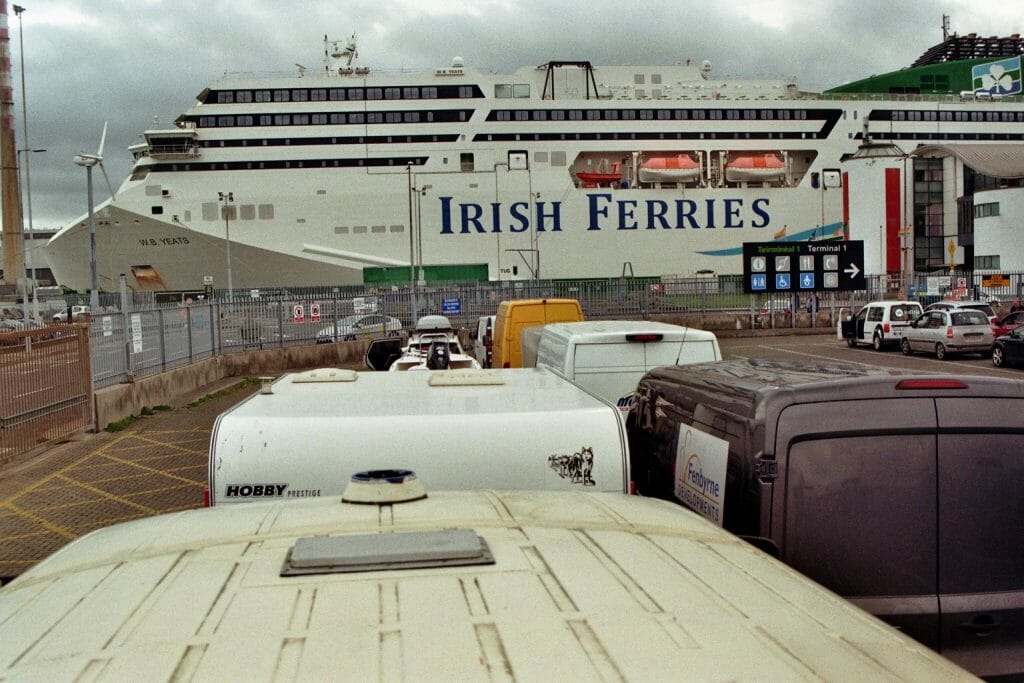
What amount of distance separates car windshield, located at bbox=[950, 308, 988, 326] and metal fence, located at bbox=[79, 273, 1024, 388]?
13314 millimetres

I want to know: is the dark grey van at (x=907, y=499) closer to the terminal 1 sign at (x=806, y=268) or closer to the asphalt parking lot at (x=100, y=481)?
the asphalt parking lot at (x=100, y=481)

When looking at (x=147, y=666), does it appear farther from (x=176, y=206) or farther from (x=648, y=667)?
(x=176, y=206)

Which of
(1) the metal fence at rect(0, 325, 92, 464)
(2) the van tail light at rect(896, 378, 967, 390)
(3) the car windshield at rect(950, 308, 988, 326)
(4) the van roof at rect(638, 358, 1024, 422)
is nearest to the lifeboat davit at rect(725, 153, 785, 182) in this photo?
(3) the car windshield at rect(950, 308, 988, 326)

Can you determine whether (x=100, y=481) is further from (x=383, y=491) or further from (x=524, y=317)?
(x=383, y=491)

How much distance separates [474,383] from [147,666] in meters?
3.71

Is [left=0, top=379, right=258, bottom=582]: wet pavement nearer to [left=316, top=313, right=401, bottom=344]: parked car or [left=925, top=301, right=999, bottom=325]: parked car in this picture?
[left=316, top=313, right=401, bottom=344]: parked car

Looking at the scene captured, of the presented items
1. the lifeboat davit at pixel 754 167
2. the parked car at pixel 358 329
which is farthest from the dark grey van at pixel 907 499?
the lifeboat davit at pixel 754 167

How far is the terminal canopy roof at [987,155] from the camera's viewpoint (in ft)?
190

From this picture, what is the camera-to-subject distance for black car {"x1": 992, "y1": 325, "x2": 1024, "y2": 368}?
21.5m

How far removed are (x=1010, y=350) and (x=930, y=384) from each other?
20.3 metres

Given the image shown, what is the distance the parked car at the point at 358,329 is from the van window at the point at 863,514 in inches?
1019

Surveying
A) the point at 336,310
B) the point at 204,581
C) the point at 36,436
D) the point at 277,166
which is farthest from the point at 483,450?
the point at 277,166

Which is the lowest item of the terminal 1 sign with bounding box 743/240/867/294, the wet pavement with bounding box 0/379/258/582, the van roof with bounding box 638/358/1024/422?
the wet pavement with bounding box 0/379/258/582

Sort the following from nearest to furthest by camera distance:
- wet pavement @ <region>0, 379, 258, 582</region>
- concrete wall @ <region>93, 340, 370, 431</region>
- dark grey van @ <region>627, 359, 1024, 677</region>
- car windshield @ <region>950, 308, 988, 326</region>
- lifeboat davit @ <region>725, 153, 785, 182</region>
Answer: dark grey van @ <region>627, 359, 1024, 677</region>, wet pavement @ <region>0, 379, 258, 582</region>, concrete wall @ <region>93, 340, 370, 431</region>, car windshield @ <region>950, 308, 988, 326</region>, lifeboat davit @ <region>725, 153, 785, 182</region>
